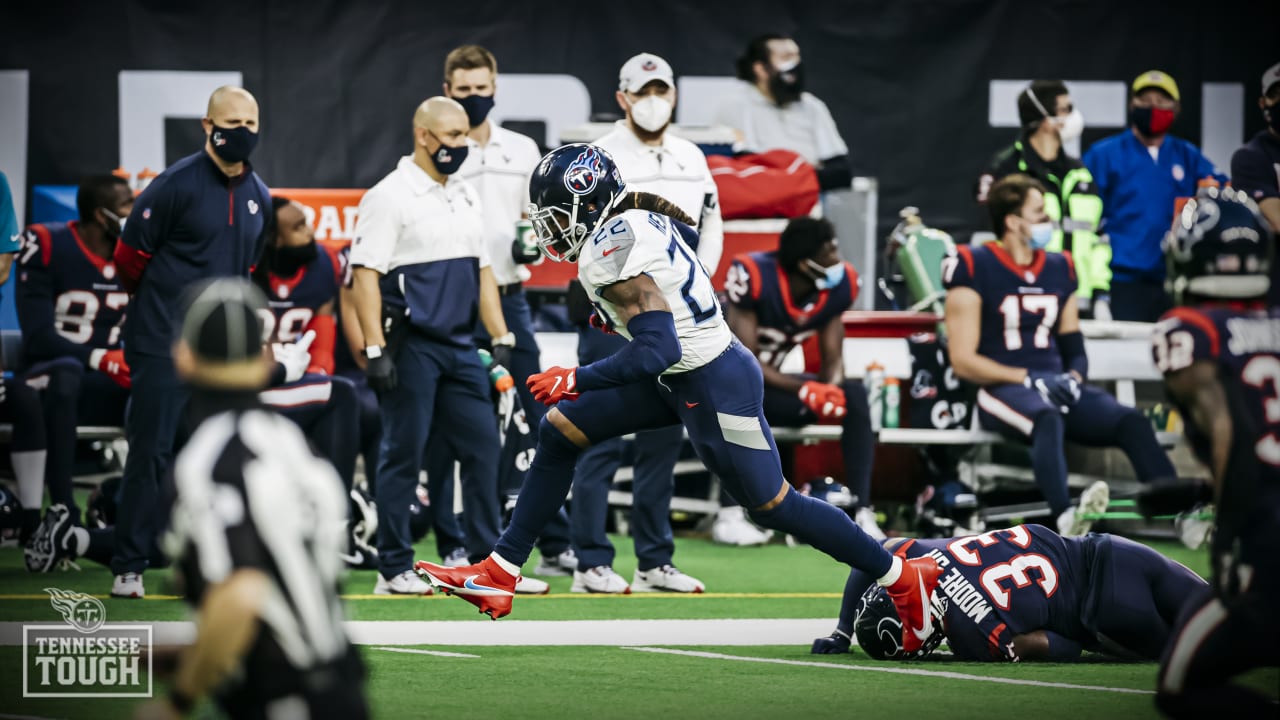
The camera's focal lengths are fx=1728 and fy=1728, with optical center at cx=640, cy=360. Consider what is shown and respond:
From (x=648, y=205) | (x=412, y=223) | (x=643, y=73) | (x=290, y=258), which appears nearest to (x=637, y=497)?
(x=412, y=223)

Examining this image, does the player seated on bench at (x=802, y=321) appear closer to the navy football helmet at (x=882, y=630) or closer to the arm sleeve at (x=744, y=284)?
→ the arm sleeve at (x=744, y=284)

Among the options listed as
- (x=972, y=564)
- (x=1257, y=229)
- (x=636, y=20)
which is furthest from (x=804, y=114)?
(x=1257, y=229)

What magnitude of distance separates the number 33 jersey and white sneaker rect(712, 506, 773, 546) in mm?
5973

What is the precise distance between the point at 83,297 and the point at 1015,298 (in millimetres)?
4924

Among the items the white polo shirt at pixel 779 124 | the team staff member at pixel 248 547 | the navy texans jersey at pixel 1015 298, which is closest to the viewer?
the team staff member at pixel 248 547

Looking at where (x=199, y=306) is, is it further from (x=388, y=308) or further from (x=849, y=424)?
(x=849, y=424)

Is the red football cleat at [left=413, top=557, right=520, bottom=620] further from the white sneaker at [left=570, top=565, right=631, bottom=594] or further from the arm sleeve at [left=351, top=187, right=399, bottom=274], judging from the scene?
the arm sleeve at [left=351, top=187, right=399, bottom=274]

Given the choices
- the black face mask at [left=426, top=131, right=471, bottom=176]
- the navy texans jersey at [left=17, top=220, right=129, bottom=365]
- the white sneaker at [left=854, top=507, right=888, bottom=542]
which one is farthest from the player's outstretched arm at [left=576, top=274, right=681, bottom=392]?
the navy texans jersey at [left=17, top=220, right=129, bottom=365]

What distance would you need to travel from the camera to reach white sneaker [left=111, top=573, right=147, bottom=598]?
722 cm

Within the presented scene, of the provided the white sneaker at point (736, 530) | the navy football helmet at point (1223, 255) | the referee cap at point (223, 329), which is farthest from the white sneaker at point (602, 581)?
the referee cap at point (223, 329)

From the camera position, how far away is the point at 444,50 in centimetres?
1191

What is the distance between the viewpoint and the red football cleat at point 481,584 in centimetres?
596

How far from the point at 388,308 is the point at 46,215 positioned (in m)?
5.09

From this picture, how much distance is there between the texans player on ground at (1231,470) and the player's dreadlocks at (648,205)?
8.43ft
